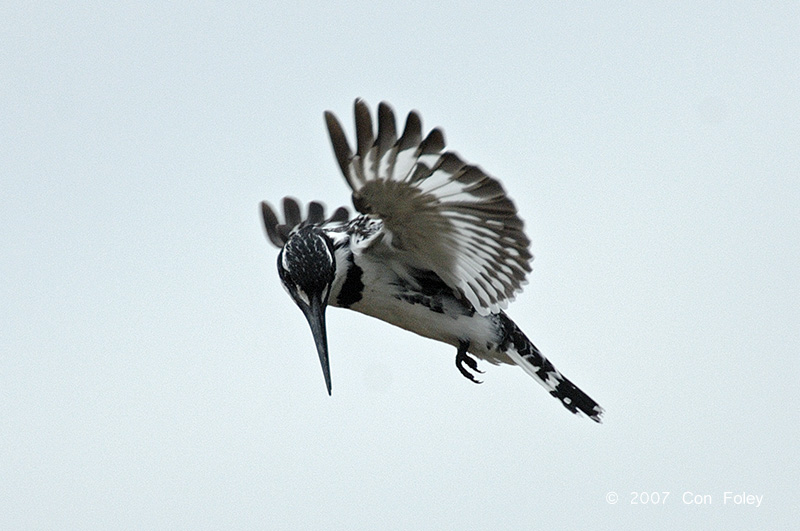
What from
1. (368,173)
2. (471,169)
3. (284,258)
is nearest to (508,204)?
(471,169)

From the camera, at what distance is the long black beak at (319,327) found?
25.6ft

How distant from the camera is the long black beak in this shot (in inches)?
307

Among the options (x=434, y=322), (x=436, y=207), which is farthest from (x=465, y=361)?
(x=436, y=207)

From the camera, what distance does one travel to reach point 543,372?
8.70 metres

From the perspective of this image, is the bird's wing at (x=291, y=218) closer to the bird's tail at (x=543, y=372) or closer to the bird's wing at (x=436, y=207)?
the bird's tail at (x=543, y=372)

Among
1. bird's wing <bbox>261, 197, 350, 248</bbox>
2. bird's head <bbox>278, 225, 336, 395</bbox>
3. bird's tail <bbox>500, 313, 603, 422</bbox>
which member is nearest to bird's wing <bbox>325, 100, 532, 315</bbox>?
bird's head <bbox>278, 225, 336, 395</bbox>

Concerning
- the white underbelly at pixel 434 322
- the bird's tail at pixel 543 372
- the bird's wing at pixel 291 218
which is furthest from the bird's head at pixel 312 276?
the bird's wing at pixel 291 218

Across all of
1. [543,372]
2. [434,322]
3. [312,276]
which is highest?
[312,276]

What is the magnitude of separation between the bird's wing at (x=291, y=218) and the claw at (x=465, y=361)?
6.24 ft

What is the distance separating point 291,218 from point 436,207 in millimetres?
3267

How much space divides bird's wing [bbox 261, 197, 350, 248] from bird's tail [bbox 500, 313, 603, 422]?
203 cm

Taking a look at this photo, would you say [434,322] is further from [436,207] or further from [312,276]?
[436,207]

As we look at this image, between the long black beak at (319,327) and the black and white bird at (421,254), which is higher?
the black and white bird at (421,254)

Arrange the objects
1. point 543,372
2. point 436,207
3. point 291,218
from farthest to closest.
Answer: point 291,218 < point 543,372 < point 436,207
